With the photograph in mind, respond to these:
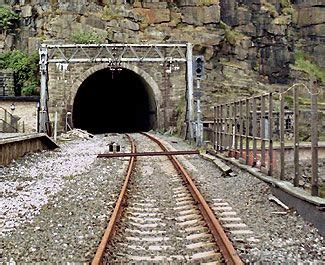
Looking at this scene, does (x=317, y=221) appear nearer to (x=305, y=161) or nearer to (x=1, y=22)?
(x=305, y=161)

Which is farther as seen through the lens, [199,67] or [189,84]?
[189,84]

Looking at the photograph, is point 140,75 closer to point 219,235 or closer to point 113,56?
point 113,56

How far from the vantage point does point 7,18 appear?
3434 centimetres

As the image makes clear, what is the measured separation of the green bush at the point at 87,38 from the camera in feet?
102

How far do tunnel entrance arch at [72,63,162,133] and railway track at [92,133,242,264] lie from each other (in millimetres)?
20521

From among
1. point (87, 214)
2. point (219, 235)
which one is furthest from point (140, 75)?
point (219, 235)

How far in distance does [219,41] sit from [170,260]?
29.8 m

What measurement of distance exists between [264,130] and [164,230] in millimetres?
4901

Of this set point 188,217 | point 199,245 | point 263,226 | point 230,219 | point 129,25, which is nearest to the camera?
point 199,245

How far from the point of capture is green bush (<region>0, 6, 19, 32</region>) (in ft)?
112

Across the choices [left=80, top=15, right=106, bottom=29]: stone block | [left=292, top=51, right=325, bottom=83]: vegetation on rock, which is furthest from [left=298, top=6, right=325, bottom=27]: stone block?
[left=80, top=15, right=106, bottom=29]: stone block

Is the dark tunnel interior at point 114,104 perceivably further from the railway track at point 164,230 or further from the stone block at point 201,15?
the railway track at point 164,230

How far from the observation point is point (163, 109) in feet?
101

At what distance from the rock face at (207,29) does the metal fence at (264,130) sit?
1366cm
